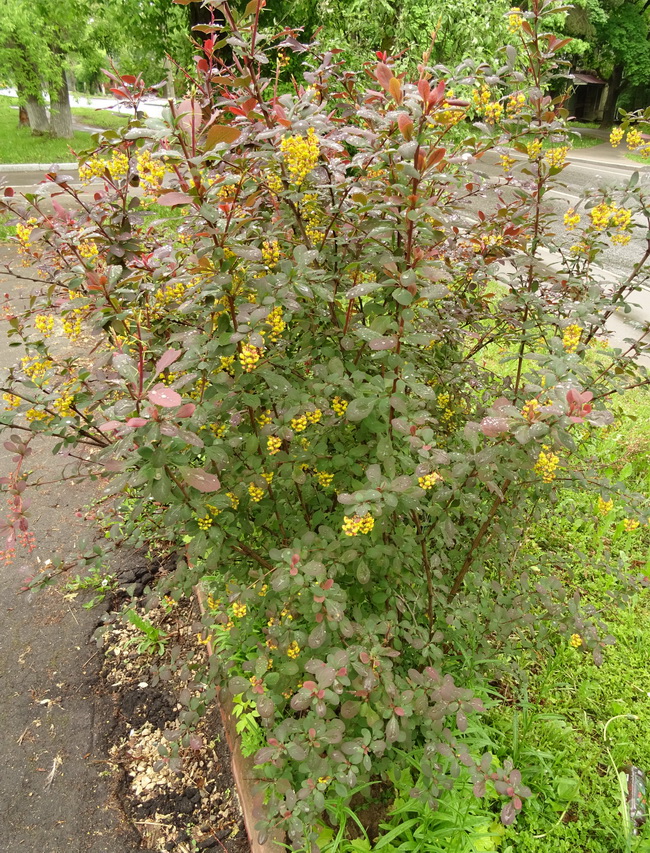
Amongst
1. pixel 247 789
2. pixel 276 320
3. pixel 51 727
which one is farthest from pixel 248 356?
pixel 51 727

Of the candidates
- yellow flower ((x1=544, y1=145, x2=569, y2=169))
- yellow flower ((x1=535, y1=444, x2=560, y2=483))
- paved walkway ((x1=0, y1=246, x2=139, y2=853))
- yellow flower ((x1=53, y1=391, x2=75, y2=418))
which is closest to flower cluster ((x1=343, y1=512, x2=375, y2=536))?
yellow flower ((x1=535, y1=444, x2=560, y2=483))

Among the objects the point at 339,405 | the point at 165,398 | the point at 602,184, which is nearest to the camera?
the point at 165,398

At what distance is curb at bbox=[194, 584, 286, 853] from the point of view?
155cm

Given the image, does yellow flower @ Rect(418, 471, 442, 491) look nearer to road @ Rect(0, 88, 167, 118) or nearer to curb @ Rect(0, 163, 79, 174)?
road @ Rect(0, 88, 167, 118)

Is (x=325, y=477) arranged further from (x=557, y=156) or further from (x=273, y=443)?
(x=557, y=156)

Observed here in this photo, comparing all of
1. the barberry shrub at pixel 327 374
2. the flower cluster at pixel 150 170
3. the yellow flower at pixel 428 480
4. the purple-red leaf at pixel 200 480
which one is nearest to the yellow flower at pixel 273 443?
the barberry shrub at pixel 327 374

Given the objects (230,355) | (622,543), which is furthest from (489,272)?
(622,543)

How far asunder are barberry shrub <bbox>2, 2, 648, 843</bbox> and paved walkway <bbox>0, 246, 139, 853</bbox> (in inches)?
27.8

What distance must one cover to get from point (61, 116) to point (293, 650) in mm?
18253

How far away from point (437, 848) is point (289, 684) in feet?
2.08

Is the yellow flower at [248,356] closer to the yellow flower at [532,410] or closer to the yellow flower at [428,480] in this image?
the yellow flower at [428,480]

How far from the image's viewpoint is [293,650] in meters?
1.38

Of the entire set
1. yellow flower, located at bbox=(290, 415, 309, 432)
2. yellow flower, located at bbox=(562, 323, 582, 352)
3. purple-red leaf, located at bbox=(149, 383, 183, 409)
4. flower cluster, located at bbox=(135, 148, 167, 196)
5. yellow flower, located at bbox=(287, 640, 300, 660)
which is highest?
flower cluster, located at bbox=(135, 148, 167, 196)

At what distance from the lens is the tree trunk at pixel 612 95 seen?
21.3 metres
